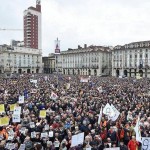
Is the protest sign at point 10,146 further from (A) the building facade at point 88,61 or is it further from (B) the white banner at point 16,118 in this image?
(A) the building facade at point 88,61

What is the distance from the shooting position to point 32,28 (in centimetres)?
13225

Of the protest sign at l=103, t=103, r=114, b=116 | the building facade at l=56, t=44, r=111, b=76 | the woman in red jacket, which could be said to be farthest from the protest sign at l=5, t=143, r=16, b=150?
the building facade at l=56, t=44, r=111, b=76

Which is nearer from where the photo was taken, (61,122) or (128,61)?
(61,122)

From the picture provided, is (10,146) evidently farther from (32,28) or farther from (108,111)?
(32,28)

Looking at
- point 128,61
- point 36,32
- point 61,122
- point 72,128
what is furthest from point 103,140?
point 36,32

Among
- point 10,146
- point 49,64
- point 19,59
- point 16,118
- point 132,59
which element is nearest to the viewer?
point 10,146

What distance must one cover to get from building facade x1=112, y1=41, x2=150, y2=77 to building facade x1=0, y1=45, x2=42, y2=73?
124 ft

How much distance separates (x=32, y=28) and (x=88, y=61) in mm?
31183

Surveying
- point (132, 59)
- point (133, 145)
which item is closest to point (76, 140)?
point (133, 145)

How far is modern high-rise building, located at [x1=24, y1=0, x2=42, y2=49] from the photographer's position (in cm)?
13125

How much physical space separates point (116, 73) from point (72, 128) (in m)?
96.7

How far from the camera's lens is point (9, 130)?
1246cm

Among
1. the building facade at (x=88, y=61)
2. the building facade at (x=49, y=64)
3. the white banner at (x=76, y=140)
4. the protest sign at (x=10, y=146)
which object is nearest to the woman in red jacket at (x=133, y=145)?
the white banner at (x=76, y=140)

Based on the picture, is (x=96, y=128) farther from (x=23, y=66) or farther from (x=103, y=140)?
(x=23, y=66)
